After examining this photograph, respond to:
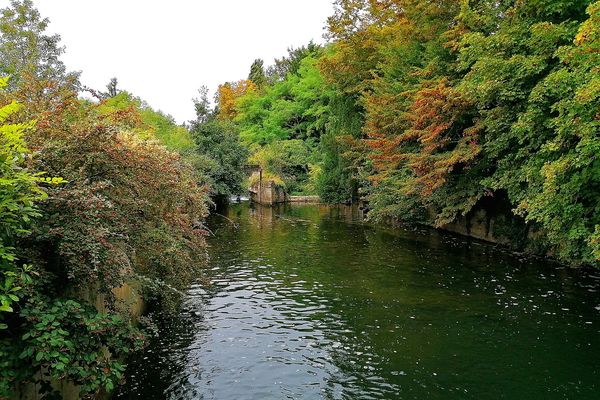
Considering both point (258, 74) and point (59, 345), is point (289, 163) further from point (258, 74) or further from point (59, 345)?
point (59, 345)

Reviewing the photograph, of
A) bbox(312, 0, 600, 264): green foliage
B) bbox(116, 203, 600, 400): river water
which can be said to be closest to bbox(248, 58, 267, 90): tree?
bbox(312, 0, 600, 264): green foliage

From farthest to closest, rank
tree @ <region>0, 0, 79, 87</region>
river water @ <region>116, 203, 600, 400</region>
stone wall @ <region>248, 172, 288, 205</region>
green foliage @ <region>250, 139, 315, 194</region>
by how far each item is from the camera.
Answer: green foliage @ <region>250, 139, 315, 194</region> → stone wall @ <region>248, 172, 288, 205</region> → tree @ <region>0, 0, 79, 87</region> → river water @ <region>116, 203, 600, 400</region>

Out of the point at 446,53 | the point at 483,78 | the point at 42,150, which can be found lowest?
the point at 42,150

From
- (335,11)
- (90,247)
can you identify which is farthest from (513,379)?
(335,11)

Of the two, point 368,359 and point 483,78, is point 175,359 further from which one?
point 483,78

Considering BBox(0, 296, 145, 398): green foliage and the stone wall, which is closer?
BBox(0, 296, 145, 398): green foliage

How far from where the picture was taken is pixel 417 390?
6.75m

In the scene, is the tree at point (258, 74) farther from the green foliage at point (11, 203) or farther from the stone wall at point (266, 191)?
the green foliage at point (11, 203)

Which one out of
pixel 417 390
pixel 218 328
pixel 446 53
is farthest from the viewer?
pixel 446 53

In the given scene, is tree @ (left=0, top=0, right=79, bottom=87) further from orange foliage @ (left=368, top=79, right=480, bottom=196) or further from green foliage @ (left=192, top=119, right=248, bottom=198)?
orange foliage @ (left=368, top=79, right=480, bottom=196)

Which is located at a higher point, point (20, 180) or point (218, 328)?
point (20, 180)

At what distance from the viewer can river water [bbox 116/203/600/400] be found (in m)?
6.90

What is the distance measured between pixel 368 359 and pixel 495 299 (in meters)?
4.91

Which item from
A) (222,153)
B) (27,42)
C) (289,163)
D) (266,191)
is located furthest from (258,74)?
(27,42)
